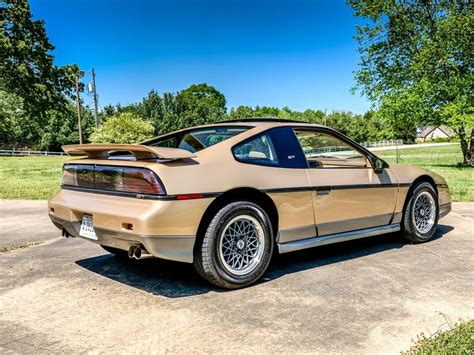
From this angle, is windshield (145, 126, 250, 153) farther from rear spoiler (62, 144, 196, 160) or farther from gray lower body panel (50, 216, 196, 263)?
gray lower body panel (50, 216, 196, 263)

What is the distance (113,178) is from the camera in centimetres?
384

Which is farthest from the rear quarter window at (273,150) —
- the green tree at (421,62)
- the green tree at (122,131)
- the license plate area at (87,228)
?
the green tree at (122,131)

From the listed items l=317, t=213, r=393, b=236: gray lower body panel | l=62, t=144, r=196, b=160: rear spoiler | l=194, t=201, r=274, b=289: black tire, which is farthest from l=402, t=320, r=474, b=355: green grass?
l=62, t=144, r=196, b=160: rear spoiler

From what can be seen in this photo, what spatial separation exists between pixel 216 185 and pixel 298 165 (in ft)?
3.42

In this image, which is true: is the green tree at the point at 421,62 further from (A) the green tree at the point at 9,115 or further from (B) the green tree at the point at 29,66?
(A) the green tree at the point at 9,115

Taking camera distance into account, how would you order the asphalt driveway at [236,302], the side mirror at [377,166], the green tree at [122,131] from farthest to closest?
the green tree at [122,131], the side mirror at [377,166], the asphalt driveway at [236,302]

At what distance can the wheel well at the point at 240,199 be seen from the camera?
12.2 feet

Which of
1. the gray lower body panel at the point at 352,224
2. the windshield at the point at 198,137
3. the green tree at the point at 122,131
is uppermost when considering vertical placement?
the green tree at the point at 122,131

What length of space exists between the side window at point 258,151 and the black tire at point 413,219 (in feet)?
6.98

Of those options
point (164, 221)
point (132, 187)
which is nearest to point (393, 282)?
point (164, 221)

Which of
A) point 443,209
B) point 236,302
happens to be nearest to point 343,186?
point 236,302

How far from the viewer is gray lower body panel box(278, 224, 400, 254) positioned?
4215 mm

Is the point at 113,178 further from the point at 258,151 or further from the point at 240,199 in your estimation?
the point at 258,151

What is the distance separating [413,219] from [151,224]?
3.47 metres
